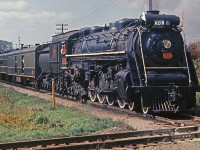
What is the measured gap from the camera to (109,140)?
8742mm

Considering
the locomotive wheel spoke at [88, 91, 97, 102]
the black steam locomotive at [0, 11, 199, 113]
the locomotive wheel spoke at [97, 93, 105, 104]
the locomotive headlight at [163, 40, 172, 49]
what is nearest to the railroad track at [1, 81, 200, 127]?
the black steam locomotive at [0, 11, 199, 113]

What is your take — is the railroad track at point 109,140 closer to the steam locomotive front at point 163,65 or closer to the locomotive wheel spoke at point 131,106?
the steam locomotive front at point 163,65

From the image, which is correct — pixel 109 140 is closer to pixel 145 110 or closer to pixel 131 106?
pixel 145 110

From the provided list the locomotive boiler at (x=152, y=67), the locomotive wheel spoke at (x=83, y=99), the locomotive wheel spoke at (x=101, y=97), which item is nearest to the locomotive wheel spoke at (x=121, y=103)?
the locomotive boiler at (x=152, y=67)

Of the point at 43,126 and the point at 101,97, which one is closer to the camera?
the point at 43,126

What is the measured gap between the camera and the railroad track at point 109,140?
7.96 m

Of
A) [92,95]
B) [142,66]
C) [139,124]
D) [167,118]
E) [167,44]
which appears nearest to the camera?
[139,124]

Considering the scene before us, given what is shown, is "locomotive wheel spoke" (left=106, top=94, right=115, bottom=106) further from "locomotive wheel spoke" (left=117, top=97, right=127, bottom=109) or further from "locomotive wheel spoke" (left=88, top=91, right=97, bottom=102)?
"locomotive wheel spoke" (left=88, top=91, right=97, bottom=102)

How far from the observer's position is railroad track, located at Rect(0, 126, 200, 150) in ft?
26.1

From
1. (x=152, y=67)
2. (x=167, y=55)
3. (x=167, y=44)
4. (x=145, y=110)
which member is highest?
(x=167, y=44)

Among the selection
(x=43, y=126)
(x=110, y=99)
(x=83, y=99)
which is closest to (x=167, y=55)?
(x=110, y=99)

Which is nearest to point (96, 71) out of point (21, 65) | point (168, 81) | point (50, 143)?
point (168, 81)

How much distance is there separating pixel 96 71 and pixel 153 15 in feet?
14.0

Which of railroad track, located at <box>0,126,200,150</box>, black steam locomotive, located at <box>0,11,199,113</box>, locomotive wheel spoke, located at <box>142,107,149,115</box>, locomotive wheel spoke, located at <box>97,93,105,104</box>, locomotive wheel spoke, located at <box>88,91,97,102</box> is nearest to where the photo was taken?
railroad track, located at <box>0,126,200,150</box>
